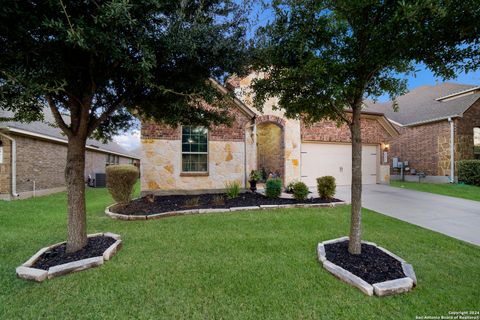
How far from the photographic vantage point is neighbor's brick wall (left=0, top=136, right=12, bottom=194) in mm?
8898

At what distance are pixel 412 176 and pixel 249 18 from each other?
1733cm

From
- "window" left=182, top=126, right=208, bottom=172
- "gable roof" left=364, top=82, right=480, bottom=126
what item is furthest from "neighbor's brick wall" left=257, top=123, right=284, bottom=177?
"gable roof" left=364, top=82, right=480, bottom=126

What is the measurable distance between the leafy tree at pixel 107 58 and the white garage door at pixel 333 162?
7.92 m

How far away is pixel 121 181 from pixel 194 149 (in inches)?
123

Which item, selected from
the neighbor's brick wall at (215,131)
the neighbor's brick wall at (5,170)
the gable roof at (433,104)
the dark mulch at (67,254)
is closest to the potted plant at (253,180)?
the neighbor's brick wall at (215,131)

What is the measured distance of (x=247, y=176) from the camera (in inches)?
378

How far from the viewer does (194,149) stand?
29.8ft

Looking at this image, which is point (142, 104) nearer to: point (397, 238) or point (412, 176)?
point (397, 238)

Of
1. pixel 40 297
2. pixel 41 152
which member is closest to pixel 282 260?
pixel 40 297

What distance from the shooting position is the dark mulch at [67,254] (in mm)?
3238

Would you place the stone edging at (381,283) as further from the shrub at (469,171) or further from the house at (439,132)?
the shrub at (469,171)

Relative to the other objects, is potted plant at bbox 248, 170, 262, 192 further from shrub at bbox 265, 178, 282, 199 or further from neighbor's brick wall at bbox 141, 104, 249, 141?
neighbor's brick wall at bbox 141, 104, 249, 141

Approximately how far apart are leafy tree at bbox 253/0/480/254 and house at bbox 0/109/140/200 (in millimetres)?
7611

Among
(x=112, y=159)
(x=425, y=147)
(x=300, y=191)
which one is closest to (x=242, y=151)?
(x=300, y=191)
